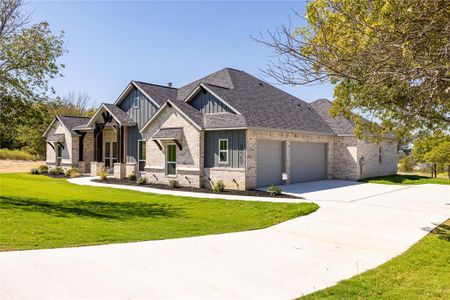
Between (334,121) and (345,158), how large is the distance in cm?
325

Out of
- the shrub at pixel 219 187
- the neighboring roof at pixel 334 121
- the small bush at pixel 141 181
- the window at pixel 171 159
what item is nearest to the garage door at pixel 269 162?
the shrub at pixel 219 187

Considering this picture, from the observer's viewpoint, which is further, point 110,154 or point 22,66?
point 110,154

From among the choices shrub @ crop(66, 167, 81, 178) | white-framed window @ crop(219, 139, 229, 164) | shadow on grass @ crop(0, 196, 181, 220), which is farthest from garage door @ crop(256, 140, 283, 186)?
shrub @ crop(66, 167, 81, 178)

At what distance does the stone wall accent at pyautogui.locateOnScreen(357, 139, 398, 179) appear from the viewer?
85.2ft

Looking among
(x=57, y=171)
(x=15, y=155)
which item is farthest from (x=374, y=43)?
(x=15, y=155)

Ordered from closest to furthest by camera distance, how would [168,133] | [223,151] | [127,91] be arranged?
[223,151]
[168,133]
[127,91]

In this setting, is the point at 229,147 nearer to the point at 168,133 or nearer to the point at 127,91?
the point at 168,133

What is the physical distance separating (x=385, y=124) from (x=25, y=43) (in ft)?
46.5

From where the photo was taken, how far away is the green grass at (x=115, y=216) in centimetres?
884

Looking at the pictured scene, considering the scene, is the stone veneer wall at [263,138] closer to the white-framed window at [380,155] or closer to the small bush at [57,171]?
the white-framed window at [380,155]

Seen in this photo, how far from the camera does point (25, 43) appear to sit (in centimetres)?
1502

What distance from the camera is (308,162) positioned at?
2409cm

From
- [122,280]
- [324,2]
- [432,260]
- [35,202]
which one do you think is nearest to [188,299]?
[122,280]

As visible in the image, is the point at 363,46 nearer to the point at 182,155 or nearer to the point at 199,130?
the point at 199,130
